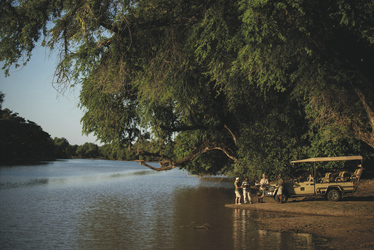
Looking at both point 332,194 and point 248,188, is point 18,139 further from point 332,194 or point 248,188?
point 332,194

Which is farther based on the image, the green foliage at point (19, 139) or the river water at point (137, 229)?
the green foliage at point (19, 139)

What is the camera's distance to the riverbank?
13.6m

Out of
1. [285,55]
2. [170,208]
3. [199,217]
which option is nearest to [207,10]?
[285,55]

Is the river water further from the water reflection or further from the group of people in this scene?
the group of people

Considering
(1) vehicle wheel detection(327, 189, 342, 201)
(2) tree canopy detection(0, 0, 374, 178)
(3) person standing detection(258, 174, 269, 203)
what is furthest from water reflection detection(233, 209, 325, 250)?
(1) vehicle wheel detection(327, 189, 342, 201)

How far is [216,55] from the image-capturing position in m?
16.5

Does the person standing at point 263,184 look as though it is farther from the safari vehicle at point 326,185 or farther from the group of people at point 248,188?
the safari vehicle at point 326,185

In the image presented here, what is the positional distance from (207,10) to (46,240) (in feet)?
36.3

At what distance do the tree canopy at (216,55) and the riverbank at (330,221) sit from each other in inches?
157

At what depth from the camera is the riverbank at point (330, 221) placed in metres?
13.6

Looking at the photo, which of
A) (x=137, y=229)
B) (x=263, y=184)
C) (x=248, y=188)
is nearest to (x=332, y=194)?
(x=263, y=184)

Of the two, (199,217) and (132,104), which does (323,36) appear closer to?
(199,217)

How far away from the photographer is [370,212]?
1884 centimetres

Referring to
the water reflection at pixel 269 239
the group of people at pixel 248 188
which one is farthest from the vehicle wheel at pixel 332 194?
the water reflection at pixel 269 239
